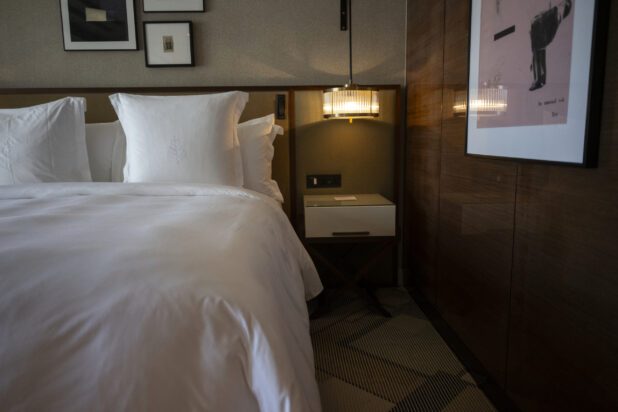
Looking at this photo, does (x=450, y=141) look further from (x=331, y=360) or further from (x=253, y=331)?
(x=253, y=331)

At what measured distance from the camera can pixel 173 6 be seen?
7.90 ft

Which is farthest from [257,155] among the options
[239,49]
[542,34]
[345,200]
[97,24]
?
[542,34]

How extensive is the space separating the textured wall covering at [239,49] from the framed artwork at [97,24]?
1.8 inches

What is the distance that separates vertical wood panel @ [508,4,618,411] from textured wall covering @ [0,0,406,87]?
152cm

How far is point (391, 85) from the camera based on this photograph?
8.00ft

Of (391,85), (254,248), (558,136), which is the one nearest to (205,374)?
(254,248)

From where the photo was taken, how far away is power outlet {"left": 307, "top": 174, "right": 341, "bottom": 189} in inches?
98.3

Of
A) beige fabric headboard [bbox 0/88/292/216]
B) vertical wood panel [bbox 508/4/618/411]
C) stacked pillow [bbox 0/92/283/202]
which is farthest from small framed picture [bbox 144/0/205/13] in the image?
vertical wood panel [bbox 508/4/618/411]

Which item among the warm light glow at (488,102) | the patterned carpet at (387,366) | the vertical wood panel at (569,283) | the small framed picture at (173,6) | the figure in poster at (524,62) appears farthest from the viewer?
the small framed picture at (173,6)

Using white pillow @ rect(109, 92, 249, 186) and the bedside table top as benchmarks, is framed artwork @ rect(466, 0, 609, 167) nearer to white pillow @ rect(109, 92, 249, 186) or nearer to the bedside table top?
the bedside table top

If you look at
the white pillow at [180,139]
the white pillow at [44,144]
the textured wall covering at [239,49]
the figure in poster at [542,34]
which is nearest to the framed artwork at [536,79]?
the figure in poster at [542,34]

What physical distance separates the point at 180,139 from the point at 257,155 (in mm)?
405

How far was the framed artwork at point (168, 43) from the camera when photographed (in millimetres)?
2430

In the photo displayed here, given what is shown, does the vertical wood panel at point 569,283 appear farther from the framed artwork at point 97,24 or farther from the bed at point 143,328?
the framed artwork at point 97,24
